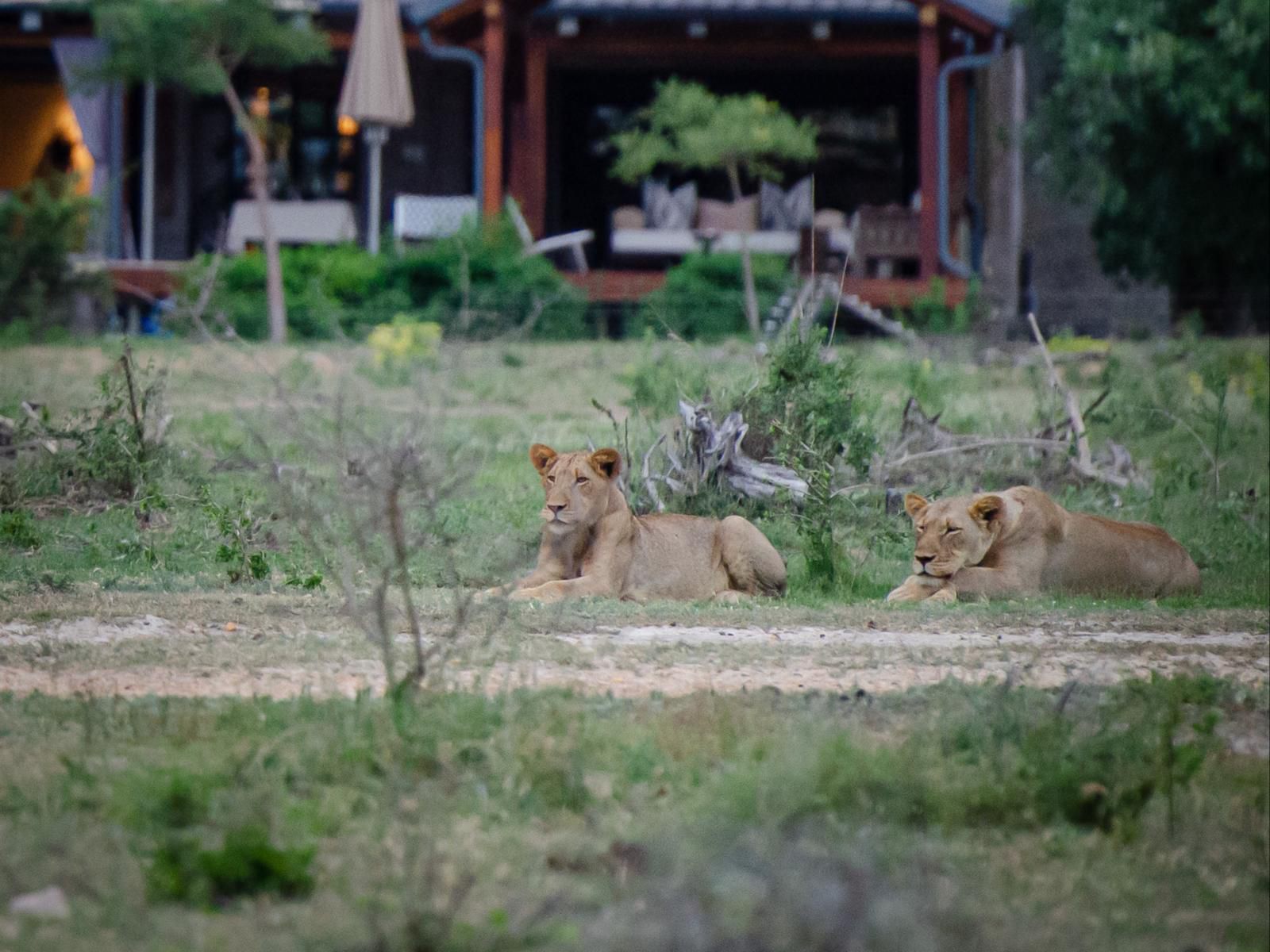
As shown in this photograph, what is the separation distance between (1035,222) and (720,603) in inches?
758

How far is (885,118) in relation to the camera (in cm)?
2788

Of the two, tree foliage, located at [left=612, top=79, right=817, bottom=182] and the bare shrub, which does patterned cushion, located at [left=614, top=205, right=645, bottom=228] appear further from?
the bare shrub

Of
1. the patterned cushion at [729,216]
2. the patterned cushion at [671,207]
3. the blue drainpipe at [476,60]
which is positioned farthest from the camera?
the patterned cushion at [671,207]

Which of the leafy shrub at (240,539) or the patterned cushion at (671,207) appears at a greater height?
the patterned cushion at (671,207)

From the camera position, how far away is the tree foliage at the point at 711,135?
23.4 m

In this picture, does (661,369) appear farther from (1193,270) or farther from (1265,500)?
(1193,270)

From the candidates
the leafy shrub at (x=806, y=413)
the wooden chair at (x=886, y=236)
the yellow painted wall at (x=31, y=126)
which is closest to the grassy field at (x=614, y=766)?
the leafy shrub at (x=806, y=413)

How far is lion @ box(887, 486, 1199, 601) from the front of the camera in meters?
9.94

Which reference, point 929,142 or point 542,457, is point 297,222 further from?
point 542,457

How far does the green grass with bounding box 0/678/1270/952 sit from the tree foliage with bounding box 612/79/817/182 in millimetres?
17217

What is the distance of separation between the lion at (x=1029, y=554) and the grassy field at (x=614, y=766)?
26cm

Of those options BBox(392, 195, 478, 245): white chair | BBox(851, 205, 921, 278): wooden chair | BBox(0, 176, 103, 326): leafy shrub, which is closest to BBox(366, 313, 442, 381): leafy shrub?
BBox(0, 176, 103, 326): leafy shrub

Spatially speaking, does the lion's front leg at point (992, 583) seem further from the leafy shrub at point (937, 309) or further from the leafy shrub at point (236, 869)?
the leafy shrub at point (937, 309)

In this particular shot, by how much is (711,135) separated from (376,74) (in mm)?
4061
